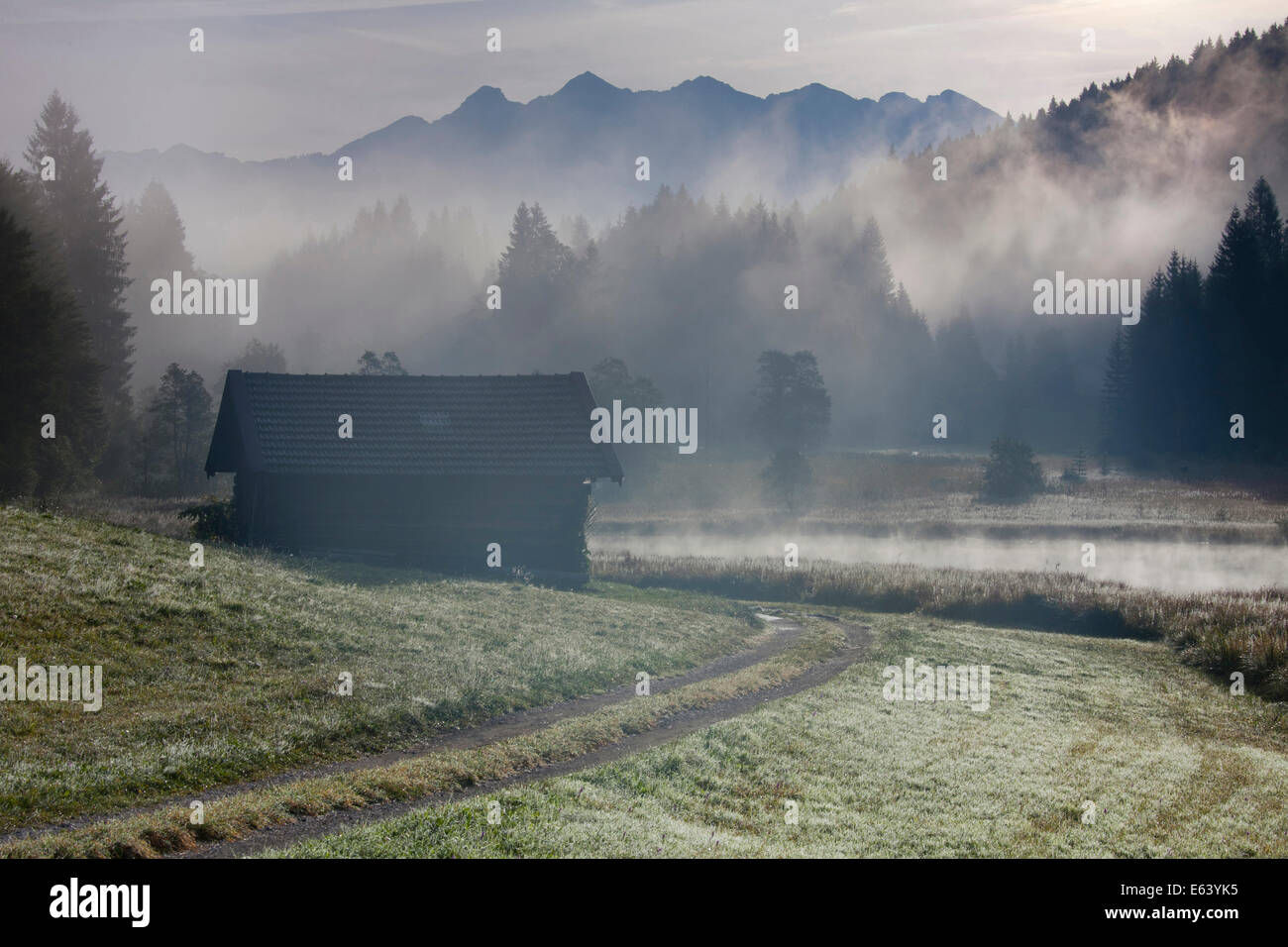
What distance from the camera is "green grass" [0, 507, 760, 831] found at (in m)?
13.2

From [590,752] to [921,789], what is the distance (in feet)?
17.1

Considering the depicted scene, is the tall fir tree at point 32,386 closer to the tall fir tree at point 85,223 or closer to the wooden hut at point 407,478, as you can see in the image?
the wooden hut at point 407,478

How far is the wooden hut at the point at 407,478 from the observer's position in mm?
36344

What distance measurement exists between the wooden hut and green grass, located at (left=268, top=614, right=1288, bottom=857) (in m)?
16.3

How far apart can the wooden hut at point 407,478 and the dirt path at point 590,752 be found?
10.8 metres

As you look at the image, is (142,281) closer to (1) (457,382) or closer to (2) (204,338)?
(2) (204,338)

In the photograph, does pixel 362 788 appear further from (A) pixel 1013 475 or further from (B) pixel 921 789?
(A) pixel 1013 475

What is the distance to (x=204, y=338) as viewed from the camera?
145 m

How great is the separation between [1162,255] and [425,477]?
174836mm

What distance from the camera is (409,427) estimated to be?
3828cm

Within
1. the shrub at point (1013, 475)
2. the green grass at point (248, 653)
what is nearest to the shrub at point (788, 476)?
the shrub at point (1013, 475)

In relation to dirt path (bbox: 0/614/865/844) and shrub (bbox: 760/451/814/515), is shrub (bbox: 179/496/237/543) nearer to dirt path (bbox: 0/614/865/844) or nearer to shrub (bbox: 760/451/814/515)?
dirt path (bbox: 0/614/865/844)

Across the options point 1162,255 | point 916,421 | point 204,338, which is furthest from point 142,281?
point 1162,255

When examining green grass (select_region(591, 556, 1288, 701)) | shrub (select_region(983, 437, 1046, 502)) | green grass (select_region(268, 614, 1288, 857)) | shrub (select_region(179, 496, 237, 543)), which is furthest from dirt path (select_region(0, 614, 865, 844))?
shrub (select_region(983, 437, 1046, 502))
